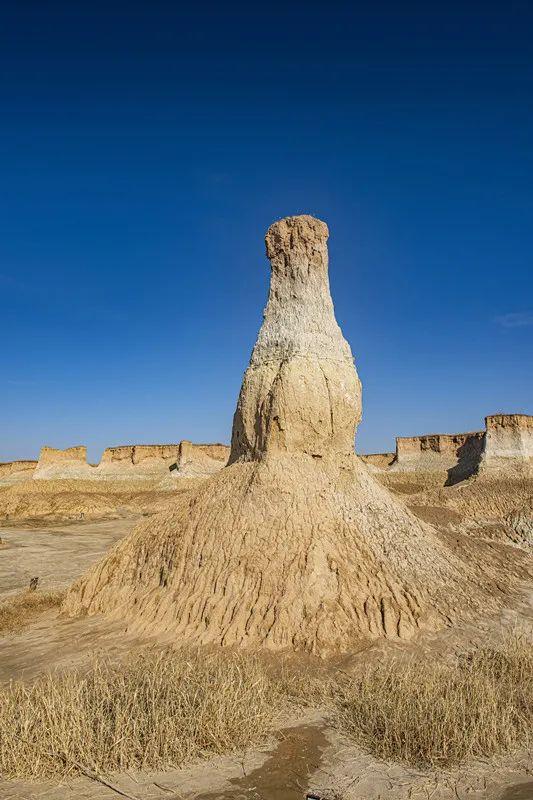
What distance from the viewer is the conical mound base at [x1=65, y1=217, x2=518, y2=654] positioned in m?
8.36

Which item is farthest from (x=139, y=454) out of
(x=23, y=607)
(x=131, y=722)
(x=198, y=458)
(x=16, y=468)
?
(x=131, y=722)

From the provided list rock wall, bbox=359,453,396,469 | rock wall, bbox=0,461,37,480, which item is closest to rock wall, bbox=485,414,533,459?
rock wall, bbox=359,453,396,469

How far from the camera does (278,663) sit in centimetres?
734

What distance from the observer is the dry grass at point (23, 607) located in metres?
10.6

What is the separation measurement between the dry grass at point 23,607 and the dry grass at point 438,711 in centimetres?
743

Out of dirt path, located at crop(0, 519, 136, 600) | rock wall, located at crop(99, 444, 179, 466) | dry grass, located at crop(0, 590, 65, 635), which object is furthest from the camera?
rock wall, located at crop(99, 444, 179, 466)

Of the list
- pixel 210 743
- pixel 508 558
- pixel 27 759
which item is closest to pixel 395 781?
pixel 210 743

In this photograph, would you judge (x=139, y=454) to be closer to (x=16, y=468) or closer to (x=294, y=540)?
(x=16, y=468)

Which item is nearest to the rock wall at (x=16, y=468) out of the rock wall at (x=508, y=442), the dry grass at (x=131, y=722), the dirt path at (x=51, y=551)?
the dirt path at (x=51, y=551)

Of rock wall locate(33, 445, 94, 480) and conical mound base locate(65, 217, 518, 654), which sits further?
rock wall locate(33, 445, 94, 480)

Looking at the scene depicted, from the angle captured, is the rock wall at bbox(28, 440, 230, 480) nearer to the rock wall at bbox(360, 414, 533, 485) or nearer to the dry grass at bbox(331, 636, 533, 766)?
the rock wall at bbox(360, 414, 533, 485)

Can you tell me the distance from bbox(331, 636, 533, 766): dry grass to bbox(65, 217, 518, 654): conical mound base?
1677mm

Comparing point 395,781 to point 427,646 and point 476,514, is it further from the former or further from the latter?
point 476,514

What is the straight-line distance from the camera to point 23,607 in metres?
12.0
